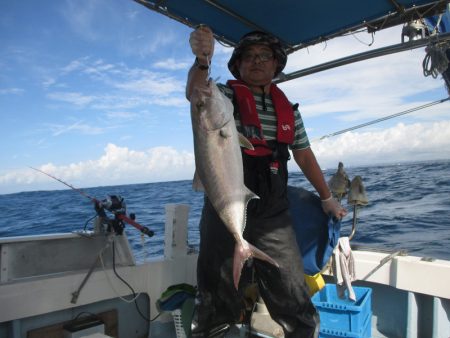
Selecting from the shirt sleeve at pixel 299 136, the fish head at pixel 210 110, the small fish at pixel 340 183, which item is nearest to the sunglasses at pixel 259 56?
the shirt sleeve at pixel 299 136

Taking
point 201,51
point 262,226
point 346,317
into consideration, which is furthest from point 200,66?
point 346,317

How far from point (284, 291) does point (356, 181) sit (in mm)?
1738

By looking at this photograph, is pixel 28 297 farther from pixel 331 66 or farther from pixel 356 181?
pixel 331 66

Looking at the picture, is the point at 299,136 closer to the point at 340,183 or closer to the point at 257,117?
the point at 257,117

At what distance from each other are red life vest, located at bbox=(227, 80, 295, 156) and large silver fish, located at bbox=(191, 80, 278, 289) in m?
0.49

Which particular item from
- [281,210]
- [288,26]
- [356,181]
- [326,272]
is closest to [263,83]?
[281,210]

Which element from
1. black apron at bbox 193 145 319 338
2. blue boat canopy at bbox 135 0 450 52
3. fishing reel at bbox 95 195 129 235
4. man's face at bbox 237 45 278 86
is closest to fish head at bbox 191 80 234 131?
black apron at bbox 193 145 319 338

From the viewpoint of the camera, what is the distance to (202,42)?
2.23 m

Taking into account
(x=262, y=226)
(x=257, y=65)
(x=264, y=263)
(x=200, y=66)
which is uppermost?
(x=257, y=65)

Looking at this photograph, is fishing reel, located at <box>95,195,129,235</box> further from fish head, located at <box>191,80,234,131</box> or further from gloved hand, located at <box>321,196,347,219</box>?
fish head, located at <box>191,80,234,131</box>

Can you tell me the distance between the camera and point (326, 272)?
438cm

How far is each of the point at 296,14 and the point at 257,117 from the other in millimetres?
1618

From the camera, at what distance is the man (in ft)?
8.88

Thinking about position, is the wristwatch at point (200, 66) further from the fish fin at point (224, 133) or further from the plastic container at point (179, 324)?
the plastic container at point (179, 324)
